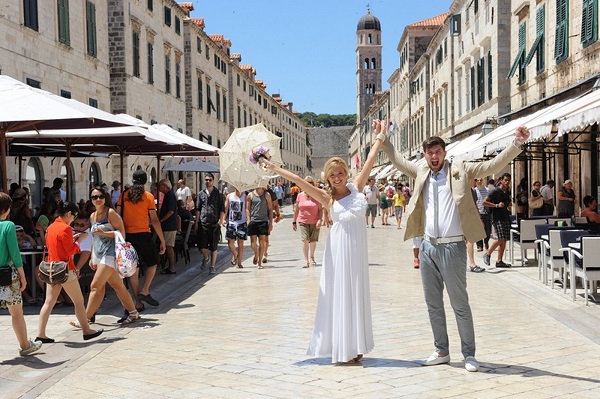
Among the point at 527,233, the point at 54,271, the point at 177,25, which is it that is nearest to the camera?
the point at 54,271

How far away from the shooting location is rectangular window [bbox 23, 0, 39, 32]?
757 inches

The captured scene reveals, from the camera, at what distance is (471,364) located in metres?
5.82

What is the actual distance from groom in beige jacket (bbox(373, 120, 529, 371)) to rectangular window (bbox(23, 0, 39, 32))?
15914 mm

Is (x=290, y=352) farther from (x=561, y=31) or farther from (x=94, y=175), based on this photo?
(x=94, y=175)

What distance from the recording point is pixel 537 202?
57.1 feet

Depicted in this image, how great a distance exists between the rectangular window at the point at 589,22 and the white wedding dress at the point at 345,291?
43.5 feet

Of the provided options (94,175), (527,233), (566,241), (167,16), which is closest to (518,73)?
(527,233)

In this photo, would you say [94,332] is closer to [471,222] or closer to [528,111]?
[471,222]

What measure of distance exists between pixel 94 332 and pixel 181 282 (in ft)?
16.1

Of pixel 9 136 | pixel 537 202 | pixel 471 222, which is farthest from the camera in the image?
pixel 537 202

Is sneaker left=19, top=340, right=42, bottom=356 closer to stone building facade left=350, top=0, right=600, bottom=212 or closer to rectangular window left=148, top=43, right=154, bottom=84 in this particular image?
stone building facade left=350, top=0, right=600, bottom=212

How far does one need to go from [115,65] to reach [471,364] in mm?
23819

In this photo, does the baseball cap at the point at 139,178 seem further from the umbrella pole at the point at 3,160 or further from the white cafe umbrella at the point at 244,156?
the umbrella pole at the point at 3,160

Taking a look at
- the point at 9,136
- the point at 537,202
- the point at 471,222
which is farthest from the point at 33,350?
the point at 537,202
